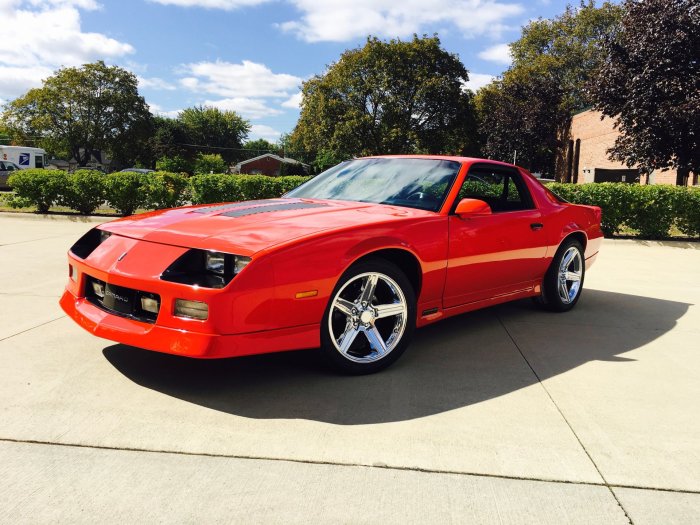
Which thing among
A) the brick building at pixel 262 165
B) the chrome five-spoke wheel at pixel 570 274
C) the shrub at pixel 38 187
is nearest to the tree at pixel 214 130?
the brick building at pixel 262 165

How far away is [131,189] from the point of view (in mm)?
14727

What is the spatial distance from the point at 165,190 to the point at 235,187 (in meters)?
1.80

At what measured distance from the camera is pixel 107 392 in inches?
134

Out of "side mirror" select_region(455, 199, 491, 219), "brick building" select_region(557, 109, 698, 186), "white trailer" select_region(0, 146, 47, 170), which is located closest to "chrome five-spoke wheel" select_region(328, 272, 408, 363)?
"side mirror" select_region(455, 199, 491, 219)

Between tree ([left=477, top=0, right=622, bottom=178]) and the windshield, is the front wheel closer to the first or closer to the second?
the windshield

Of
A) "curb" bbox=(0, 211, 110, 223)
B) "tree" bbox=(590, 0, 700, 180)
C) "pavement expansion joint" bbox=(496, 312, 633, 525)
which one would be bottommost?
"pavement expansion joint" bbox=(496, 312, 633, 525)

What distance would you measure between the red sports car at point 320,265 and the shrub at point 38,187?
38.3 ft

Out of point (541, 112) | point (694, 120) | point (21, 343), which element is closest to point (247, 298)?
point (21, 343)

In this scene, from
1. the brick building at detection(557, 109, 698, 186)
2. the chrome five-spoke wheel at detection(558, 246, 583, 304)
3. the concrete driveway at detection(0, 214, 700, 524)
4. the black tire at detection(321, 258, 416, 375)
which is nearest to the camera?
the concrete driveway at detection(0, 214, 700, 524)

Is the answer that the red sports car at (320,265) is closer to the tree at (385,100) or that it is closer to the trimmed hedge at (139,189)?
the trimmed hedge at (139,189)

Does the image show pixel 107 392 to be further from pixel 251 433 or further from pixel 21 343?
pixel 21 343

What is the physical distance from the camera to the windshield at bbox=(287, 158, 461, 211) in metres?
4.47

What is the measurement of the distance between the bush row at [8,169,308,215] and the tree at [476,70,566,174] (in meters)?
28.9

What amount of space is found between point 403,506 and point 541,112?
134 feet
